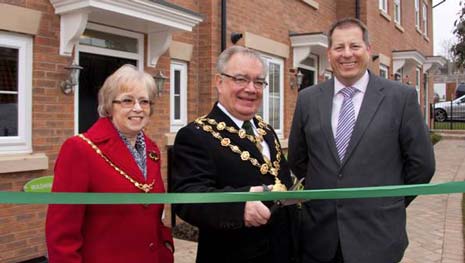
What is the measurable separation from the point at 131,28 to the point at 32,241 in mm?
2617

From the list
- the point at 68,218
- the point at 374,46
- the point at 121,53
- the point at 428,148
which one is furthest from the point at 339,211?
the point at 374,46

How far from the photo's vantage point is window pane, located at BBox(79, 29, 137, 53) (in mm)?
5348

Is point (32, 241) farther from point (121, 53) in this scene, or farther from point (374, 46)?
point (374, 46)

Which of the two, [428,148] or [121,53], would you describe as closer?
[428,148]

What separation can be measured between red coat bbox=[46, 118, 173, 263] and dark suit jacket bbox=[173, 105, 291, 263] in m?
0.20

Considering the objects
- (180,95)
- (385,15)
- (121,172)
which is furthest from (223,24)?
(385,15)

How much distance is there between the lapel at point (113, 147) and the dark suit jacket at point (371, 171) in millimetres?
958

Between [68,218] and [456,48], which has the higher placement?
[456,48]

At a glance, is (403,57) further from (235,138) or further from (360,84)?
(235,138)

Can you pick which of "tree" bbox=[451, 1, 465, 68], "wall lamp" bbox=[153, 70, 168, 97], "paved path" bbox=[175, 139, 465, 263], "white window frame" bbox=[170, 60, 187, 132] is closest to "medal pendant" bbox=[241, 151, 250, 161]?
"paved path" bbox=[175, 139, 465, 263]

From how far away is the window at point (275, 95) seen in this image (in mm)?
8477

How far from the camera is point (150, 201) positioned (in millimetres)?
1994

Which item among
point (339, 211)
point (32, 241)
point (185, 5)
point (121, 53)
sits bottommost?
point (32, 241)

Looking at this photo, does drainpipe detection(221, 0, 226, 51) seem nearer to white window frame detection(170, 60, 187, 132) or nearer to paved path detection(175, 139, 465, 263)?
white window frame detection(170, 60, 187, 132)
